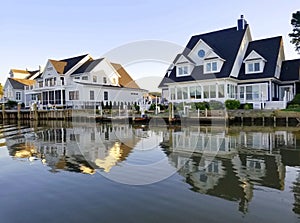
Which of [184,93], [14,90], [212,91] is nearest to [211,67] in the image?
[212,91]

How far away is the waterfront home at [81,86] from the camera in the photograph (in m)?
39.2

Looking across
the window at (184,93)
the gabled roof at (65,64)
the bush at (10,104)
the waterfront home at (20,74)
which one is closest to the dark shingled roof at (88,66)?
the gabled roof at (65,64)

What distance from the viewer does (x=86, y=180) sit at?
7.66 metres

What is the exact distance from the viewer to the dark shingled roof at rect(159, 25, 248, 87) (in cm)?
2900

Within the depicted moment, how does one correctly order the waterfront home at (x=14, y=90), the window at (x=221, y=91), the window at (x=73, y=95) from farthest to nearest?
the waterfront home at (x=14, y=90), the window at (x=73, y=95), the window at (x=221, y=91)

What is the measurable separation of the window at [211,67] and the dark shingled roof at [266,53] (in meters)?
2.89

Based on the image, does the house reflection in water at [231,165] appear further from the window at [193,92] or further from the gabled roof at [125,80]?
the gabled roof at [125,80]

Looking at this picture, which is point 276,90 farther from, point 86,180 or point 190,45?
point 86,180

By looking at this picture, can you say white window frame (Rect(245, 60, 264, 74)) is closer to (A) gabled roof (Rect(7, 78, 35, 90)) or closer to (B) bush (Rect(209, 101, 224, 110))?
(B) bush (Rect(209, 101, 224, 110))

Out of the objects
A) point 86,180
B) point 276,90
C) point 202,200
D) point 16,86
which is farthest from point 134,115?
point 16,86

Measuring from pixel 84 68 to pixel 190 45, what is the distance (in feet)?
57.9

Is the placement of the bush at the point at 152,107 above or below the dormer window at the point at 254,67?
below

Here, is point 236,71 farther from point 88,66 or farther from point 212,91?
point 88,66

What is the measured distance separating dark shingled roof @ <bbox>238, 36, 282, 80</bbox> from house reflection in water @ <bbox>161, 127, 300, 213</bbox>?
54.0ft
